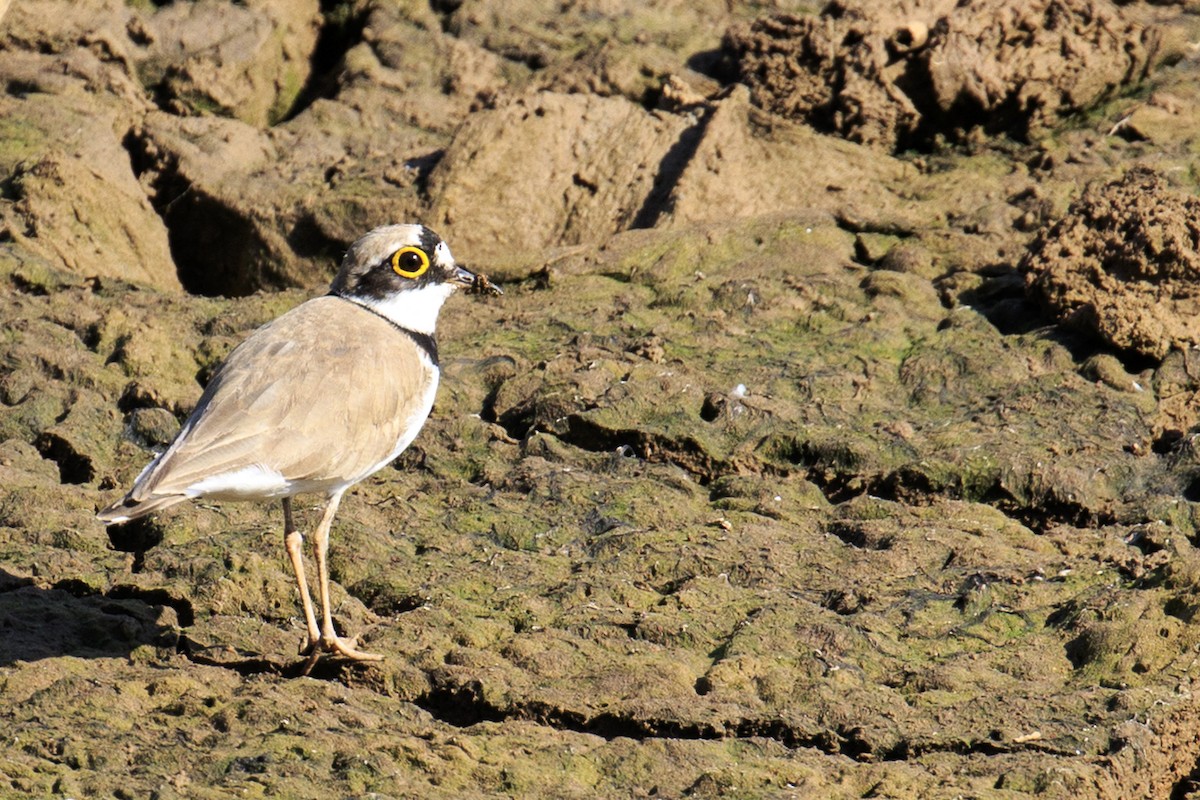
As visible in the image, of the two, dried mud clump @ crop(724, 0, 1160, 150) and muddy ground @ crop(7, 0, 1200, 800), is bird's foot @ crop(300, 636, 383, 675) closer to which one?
muddy ground @ crop(7, 0, 1200, 800)

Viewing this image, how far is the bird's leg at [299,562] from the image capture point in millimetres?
6418

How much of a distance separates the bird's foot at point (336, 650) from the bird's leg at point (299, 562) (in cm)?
7

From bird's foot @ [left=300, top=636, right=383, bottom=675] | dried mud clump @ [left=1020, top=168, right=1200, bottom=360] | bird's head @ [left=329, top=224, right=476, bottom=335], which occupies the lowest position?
bird's foot @ [left=300, top=636, right=383, bottom=675]

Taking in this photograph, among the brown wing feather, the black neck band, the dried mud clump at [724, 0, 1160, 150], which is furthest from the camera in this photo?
the dried mud clump at [724, 0, 1160, 150]

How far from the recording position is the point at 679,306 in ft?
31.4

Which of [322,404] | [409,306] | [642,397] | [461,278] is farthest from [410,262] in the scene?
[642,397]

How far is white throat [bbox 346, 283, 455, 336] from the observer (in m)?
7.48

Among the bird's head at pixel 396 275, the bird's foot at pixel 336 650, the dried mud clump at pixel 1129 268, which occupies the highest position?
the bird's head at pixel 396 275

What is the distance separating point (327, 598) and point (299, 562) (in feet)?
0.77

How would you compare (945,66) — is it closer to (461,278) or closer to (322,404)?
(461,278)

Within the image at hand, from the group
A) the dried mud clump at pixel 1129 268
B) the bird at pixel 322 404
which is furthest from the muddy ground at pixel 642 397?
the bird at pixel 322 404

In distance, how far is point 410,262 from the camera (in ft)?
24.7

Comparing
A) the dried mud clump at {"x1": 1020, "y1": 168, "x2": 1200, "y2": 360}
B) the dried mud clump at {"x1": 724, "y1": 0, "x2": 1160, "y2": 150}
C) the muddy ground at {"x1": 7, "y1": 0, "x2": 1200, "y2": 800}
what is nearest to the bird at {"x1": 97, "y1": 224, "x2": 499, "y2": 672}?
the muddy ground at {"x1": 7, "y1": 0, "x2": 1200, "y2": 800}

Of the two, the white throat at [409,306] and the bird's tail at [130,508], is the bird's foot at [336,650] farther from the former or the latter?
the white throat at [409,306]
